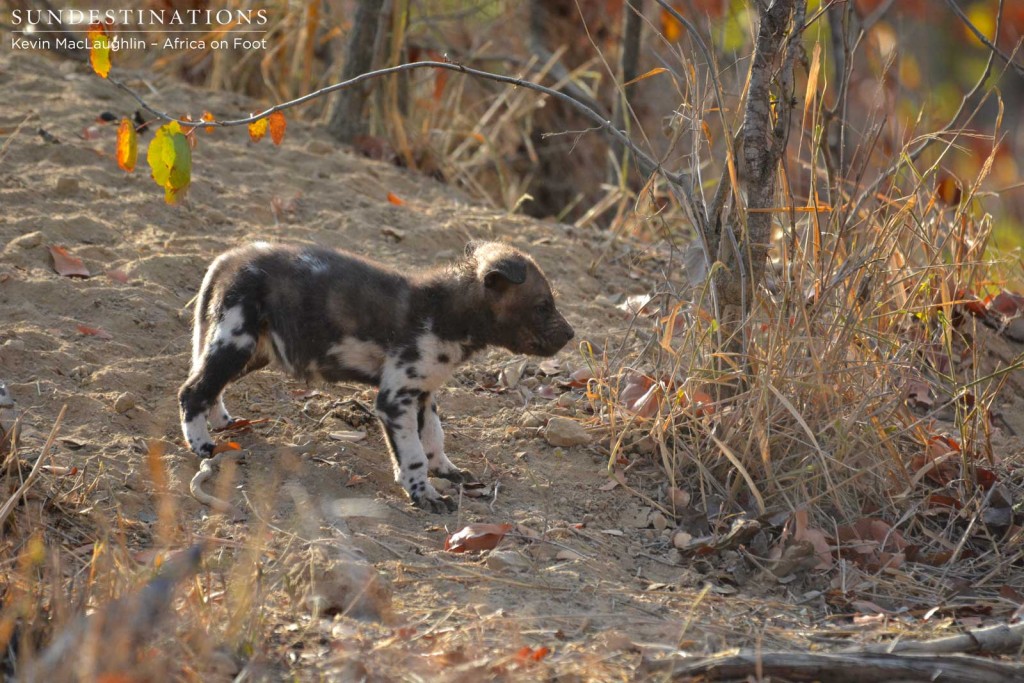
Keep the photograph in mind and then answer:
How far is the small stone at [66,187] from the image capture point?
7434 mm

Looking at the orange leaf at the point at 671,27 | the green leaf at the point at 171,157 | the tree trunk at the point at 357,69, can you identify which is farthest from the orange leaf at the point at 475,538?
the orange leaf at the point at 671,27

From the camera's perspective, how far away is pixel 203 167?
326 inches

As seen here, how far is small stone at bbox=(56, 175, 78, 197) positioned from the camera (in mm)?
Answer: 7434

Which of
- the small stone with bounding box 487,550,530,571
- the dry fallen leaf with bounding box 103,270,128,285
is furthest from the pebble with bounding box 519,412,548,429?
the dry fallen leaf with bounding box 103,270,128,285

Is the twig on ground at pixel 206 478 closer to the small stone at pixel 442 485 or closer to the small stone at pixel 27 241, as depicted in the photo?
the small stone at pixel 442 485

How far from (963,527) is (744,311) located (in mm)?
1365

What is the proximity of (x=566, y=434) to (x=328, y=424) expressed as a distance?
1236 millimetres

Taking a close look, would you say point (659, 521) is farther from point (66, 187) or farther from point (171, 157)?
point (66, 187)

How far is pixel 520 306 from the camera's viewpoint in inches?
229

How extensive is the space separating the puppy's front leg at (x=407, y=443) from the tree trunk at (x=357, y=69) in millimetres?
4281

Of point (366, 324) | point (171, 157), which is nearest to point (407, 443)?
point (366, 324)

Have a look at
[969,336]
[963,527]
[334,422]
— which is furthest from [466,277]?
[969,336]

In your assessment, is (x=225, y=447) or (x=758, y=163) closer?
(x=758, y=163)

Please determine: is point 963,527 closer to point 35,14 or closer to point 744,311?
point 744,311
